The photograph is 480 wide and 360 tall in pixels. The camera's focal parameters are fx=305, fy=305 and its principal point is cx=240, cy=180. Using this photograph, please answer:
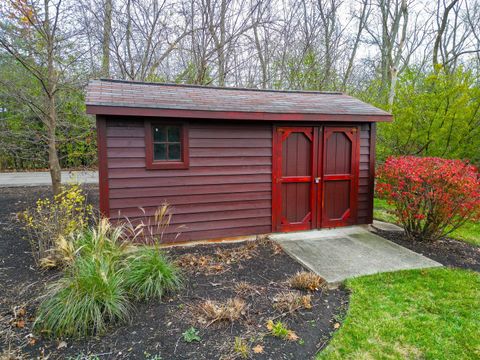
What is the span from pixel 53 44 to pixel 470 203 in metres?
7.11

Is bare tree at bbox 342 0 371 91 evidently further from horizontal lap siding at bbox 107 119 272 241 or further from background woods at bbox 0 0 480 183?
horizontal lap siding at bbox 107 119 272 241

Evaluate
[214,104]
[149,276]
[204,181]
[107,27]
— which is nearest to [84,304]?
[149,276]

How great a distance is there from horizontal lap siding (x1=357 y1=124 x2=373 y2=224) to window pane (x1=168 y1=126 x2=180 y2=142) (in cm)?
325

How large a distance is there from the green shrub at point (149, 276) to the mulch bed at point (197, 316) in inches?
4.9

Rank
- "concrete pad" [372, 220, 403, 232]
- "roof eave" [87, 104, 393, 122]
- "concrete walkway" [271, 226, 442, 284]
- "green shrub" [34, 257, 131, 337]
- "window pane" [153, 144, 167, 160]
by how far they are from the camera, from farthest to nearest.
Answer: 1. "concrete pad" [372, 220, 403, 232]
2. "window pane" [153, 144, 167, 160]
3. "roof eave" [87, 104, 393, 122]
4. "concrete walkway" [271, 226, 442, 284]
5. "green shrub" [34, 257, 131, 337]

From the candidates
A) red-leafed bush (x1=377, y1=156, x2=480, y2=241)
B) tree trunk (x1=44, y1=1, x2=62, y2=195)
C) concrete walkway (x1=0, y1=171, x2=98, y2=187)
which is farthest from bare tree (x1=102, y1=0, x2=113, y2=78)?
red-leafed bush (x1=377, y1=156, x2=480, y2=241)

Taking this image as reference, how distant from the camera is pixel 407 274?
3.67 m

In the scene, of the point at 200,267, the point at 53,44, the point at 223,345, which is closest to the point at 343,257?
the point at 200,267

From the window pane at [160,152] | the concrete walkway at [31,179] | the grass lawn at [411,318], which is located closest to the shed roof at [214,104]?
the window pane at [160,152]

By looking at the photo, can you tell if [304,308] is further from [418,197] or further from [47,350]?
[418,197]

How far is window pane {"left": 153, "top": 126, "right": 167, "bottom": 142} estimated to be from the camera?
4.35m

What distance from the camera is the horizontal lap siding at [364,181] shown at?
5527 mm

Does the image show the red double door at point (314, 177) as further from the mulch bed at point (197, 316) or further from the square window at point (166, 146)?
the square window at point (166, 146)

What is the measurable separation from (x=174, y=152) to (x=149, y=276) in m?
2.02
